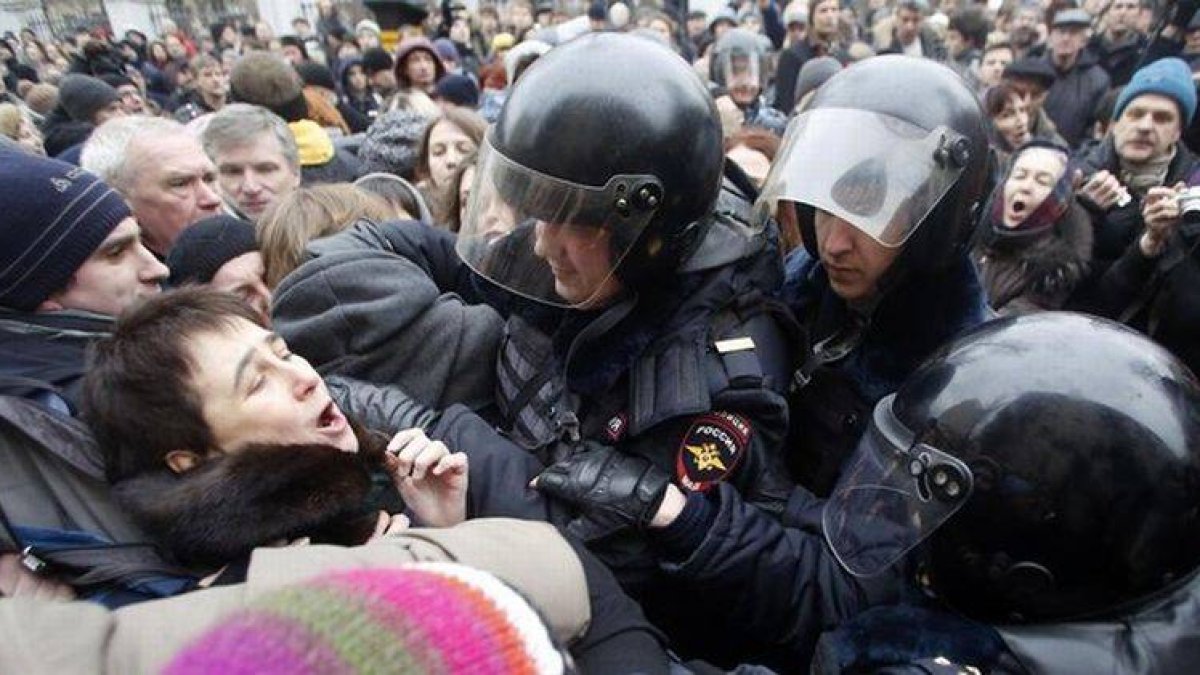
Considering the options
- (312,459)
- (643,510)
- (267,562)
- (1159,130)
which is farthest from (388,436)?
(1159,130)

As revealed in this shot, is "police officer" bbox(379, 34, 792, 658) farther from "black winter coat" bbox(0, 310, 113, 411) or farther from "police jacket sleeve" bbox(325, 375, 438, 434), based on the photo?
"black winter coat" bbox(0, 310, 113, 411)

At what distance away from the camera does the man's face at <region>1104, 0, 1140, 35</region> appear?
5871 millimetres

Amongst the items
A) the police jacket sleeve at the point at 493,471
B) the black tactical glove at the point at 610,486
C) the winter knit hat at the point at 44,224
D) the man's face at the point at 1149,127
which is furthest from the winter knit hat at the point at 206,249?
the man's face at the point at 1149,127

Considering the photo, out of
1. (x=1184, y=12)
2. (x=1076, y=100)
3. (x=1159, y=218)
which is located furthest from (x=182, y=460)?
(x=1076, y=100)

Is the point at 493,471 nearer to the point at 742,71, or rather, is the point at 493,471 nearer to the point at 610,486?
the point at 610,486

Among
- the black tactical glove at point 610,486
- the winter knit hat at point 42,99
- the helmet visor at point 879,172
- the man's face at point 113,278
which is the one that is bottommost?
the winter knit hat at point 42,99

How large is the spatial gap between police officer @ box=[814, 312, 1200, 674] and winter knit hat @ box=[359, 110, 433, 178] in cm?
313

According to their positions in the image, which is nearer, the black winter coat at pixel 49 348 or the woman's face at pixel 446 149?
the black winter coat at pixel 49 348

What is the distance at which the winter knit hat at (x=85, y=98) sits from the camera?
504 cm

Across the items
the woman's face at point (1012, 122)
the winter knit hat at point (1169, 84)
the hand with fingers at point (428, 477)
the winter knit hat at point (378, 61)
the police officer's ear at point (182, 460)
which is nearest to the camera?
the police officer's ear at point (182, 460)

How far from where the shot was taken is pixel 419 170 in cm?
378

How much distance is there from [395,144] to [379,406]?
2.70 m

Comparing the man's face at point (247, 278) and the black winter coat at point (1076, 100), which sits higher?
the man's face at point (247, 278)

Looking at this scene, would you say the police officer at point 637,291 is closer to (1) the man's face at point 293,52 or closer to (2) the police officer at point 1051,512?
(2) the police officer at point 1051,512
